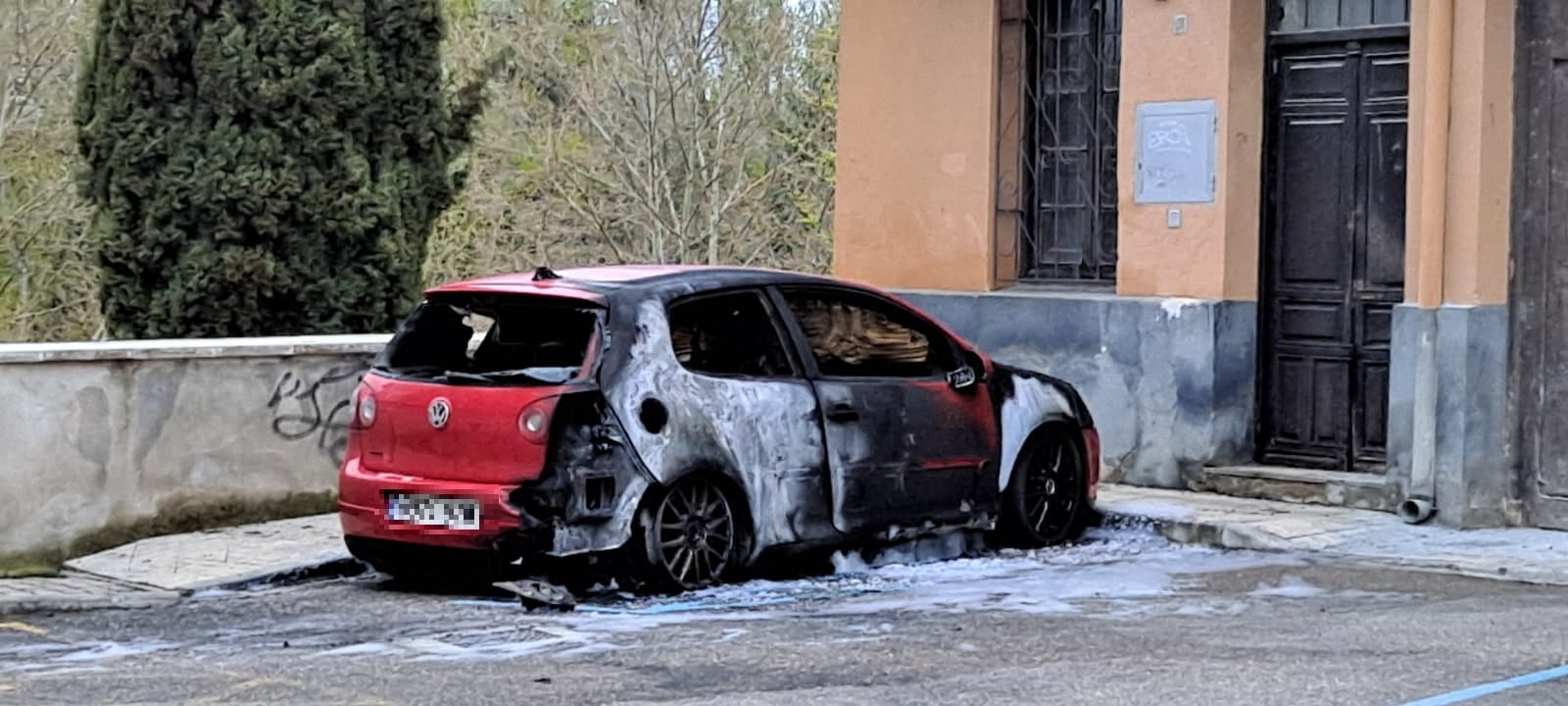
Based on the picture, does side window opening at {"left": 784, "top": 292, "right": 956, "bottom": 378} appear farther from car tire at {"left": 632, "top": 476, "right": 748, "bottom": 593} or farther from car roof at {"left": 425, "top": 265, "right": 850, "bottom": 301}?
car tire at {"left": 632, "top": 476, "right": 748, "bottom": 593}

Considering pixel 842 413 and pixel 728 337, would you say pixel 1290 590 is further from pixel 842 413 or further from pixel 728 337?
pixel 728 337

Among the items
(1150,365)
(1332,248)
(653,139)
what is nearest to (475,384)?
(1150,365)

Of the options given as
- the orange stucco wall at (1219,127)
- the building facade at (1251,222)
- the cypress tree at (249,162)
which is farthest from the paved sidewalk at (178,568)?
the cypress tree at (249,162)

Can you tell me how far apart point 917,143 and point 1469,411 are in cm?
441

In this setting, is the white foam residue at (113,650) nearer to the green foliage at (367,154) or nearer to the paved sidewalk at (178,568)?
the paved sidewalk at (178,568)

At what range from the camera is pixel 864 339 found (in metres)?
10.6

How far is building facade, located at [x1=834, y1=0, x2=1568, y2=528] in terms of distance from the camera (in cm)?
1155

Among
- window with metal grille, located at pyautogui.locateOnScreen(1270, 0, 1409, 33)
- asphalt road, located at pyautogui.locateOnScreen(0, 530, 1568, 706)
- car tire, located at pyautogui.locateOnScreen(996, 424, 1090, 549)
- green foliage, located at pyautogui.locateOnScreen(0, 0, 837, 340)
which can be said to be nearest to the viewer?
asphalt road, located at pyautogui.locateOnScreen(0, 530, 1568, 706)

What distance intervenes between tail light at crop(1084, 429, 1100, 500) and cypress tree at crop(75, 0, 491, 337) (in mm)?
7539

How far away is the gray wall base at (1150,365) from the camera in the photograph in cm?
1295

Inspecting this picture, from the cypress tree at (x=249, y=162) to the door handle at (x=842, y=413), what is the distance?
785 centimetres

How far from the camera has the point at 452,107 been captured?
18219 millimetres

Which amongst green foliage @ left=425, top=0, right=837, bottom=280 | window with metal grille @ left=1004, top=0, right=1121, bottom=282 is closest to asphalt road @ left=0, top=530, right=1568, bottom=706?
window with metal grille @ left=1004, top=0, right=1121, bottom=282

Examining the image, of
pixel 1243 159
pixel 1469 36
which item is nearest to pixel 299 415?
pixel 1243 159
